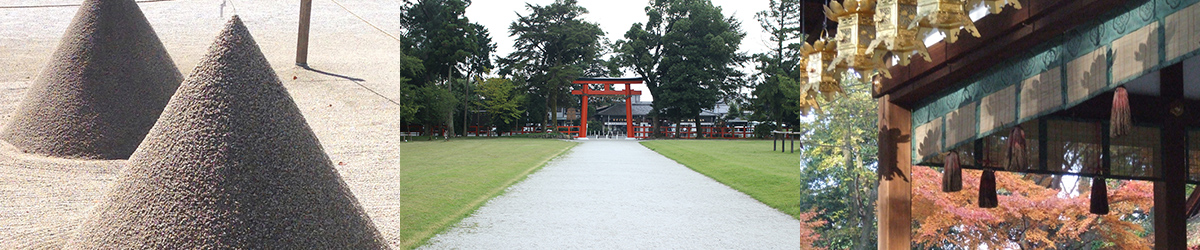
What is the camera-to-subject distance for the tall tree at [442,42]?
156 inches

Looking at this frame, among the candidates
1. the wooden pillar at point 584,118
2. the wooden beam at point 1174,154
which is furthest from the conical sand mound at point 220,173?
the wooden beam at point 1174,154

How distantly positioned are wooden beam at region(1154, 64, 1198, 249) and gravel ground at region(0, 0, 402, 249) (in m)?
3.43

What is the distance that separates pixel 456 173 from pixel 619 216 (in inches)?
55.3

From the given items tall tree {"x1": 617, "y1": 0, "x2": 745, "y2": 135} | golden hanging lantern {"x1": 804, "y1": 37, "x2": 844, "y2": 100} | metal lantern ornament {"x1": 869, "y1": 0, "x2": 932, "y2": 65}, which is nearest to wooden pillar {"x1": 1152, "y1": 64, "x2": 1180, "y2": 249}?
golden hanging lantern {"x1": 804, "y1": 37, "x2": 844, "y2": 100}

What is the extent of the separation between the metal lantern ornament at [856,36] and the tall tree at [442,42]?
3.10m

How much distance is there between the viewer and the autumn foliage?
8.32 feet

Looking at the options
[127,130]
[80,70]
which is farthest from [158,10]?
[127,130]

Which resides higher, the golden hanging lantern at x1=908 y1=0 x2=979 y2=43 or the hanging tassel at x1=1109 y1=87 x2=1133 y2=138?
the golden hanging lantern at x1=908 y1=0 x2=979 y2=43

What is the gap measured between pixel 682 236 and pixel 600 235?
581mm

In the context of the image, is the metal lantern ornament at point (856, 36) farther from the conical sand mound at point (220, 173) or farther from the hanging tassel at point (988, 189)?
the conical sand mound at point (220, 173)

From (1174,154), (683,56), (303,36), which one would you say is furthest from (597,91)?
(1174,154)

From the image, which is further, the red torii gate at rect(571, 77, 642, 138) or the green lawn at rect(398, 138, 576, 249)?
the red torii gate at rect(571, 77, 642, 138)

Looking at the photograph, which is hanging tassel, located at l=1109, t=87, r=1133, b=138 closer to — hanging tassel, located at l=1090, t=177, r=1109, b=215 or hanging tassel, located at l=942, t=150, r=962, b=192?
hanging tassel, located at l=942, t=150, r=962, b=192

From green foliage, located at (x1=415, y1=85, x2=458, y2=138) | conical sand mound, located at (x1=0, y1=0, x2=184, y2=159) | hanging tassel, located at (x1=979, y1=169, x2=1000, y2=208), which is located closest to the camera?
hanging tassel, located at (x1=979, y1=169, x2=1000, y2=208)
